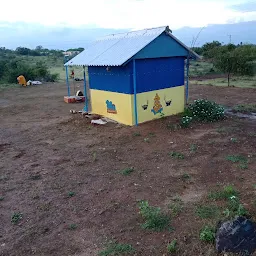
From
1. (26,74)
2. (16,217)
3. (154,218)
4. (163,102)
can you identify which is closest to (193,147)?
(163,102)

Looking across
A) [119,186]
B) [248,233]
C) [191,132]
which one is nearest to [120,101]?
[191,132]

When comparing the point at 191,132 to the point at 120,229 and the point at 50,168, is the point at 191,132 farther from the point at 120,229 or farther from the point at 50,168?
the point at 120,229

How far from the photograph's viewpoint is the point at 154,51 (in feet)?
30.3

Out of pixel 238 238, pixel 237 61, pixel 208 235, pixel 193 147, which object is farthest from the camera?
pixel 237 61

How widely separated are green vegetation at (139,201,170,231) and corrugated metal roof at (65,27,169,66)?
191 inches

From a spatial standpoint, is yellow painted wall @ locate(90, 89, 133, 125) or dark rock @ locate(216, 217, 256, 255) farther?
yellow painted wall @ locate(90, 89, 133, 125)

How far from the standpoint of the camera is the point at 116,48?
9.72m

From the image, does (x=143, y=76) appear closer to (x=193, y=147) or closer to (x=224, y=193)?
(x=193, y=147)

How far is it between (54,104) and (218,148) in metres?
9.35

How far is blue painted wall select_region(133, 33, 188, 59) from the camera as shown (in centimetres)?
898

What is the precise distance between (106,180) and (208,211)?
2.11 metres

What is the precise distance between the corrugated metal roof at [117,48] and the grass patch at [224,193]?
468 cm

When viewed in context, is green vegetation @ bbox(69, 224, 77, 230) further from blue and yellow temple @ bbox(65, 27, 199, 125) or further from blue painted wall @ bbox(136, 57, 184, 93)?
blue painted wall @ bbox(136, 57, 184, 93)

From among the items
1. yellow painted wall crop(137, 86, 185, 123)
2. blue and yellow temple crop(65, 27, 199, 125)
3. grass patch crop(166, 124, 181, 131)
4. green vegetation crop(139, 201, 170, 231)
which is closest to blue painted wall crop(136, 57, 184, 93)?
blue and yellow temple crop(65, 27, 199, 125)
